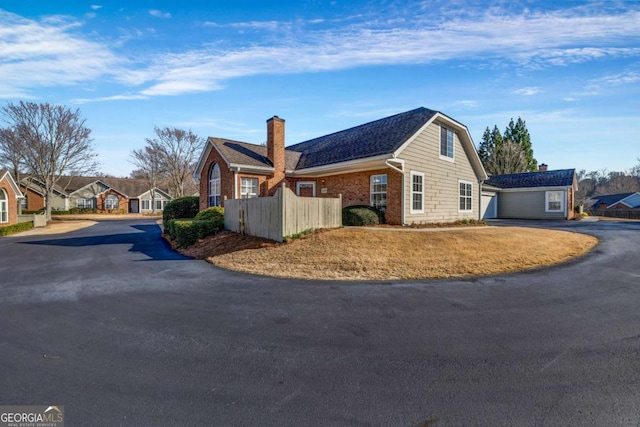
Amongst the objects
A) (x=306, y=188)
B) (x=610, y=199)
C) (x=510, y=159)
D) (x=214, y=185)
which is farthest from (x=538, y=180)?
(x=610, y=199)

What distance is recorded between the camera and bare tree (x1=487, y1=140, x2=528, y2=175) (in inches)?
1681

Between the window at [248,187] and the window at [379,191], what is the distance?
21.0ft

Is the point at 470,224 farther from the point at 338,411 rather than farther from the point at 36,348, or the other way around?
the point at 36,348

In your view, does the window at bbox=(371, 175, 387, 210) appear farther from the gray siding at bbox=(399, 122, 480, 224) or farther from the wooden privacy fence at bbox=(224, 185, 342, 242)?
the wooden privacy fence at bbox=(224, 185, 342, 242)

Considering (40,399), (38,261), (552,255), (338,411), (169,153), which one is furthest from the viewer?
(169,153)

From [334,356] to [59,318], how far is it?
14.9ft

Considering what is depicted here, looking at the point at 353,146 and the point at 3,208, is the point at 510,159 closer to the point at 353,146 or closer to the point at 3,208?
the point at 353,146

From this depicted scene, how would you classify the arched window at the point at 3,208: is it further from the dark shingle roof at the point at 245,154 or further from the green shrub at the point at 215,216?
the green shrub at the point at 215,216

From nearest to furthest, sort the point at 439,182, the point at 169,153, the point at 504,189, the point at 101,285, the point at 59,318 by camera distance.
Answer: the point at 59,318 → the point at 101,285 → the point at 439,182 → the point at 504,189 → the point at 169,153

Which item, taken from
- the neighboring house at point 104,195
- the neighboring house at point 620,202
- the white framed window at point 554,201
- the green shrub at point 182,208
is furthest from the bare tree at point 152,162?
the neighboring house at point 620,202

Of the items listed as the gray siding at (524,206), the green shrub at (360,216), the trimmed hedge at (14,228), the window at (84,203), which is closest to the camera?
the green shrub at (360,216)

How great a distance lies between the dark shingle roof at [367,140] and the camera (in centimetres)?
1459

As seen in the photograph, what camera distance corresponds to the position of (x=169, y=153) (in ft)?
139

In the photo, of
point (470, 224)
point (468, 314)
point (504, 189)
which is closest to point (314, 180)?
point (470, 224)
